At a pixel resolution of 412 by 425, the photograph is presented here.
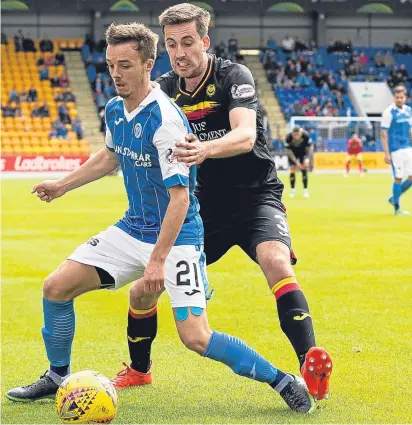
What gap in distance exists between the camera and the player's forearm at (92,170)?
5934 mm

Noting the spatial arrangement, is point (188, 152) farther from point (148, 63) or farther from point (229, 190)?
point (229, 190)

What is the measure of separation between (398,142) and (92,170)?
50.3ft

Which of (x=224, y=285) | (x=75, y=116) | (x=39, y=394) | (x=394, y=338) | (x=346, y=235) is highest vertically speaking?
(x=39, y=394)

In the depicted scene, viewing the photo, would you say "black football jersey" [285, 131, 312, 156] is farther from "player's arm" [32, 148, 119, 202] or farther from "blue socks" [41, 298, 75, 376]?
"blue socks" [41, 298, 75, 376]

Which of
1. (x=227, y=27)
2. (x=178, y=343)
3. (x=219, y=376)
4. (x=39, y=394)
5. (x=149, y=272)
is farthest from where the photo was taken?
(x=227, y=27)

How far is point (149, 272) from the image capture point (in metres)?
5.07

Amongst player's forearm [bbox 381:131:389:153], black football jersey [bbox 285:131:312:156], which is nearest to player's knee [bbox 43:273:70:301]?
player's forearm [bbox 381:131:389:153]

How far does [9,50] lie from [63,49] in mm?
3028

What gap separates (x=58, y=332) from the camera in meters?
5.68

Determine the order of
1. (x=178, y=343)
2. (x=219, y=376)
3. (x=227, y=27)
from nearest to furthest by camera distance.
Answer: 1. (x=219, y=376)
2. (x=178, y=343)
3. (x=227, y=27)

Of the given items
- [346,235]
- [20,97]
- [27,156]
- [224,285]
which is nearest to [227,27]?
[20,97]

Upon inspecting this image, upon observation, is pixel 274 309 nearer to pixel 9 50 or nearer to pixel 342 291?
pixel 342 291

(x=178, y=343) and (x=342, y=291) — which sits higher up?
(x=178, y=343)

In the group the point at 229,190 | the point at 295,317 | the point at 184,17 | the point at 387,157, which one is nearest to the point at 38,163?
the point at 387,157
